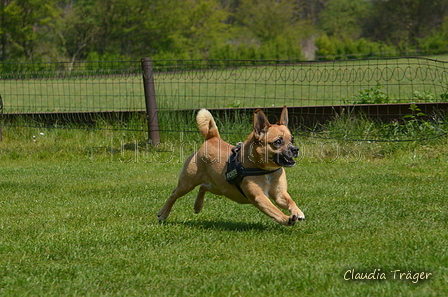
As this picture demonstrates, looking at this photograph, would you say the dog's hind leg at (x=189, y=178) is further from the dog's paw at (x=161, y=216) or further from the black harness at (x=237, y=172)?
the black harness at (x=237, y=172)

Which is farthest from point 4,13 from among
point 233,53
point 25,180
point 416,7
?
point 416,7

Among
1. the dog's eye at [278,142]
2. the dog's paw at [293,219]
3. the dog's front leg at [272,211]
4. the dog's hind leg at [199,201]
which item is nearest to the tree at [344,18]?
the dog's hind leg at [199,201]

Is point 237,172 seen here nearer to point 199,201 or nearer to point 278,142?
point 278,142

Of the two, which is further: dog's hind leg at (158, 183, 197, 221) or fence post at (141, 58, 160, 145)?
fence post at (141, 58, 160, 145)

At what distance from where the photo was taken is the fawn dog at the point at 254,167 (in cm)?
506

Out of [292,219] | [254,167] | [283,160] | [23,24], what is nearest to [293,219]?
[292,219]

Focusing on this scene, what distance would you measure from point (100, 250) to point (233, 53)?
114 ft

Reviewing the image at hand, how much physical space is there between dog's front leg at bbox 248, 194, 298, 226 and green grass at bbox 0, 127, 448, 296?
17 cm

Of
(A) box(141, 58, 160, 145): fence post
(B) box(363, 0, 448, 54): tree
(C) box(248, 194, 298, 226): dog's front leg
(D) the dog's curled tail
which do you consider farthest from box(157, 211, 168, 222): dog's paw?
(B) box(363, 0, 448, 54): tree

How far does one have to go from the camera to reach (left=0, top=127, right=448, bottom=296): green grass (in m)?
3.91

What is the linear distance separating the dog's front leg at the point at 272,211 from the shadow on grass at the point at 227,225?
0.38m

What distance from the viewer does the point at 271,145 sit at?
5.13 meters

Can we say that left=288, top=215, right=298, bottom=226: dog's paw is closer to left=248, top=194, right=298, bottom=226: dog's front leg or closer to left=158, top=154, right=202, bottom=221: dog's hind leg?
left=248, top=194, right=298, bottom=226: dog's front leg

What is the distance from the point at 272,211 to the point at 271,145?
602 mm
